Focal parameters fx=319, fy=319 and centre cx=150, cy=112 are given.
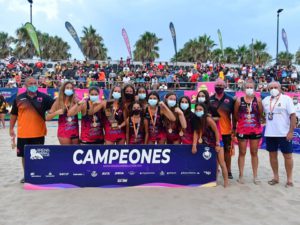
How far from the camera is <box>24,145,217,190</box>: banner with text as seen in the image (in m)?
5.00

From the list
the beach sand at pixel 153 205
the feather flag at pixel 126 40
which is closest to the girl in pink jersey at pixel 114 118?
the beach sand at pixel 153 205

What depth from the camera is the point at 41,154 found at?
196 inches

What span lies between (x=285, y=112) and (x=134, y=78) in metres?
15.0

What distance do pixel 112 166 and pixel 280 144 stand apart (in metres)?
2.89

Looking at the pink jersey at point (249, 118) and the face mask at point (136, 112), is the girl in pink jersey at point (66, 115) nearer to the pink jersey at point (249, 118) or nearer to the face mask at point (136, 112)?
the face mask at point (136, 112)

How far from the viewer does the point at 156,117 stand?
206 inches

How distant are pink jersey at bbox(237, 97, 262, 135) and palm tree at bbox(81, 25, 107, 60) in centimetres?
4158

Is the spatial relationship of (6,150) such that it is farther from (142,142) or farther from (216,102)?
(216,102)

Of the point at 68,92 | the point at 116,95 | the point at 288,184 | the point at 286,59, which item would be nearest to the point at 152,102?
the point at 116,95

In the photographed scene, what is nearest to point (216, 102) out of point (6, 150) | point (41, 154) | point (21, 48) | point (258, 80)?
point (41, 154)

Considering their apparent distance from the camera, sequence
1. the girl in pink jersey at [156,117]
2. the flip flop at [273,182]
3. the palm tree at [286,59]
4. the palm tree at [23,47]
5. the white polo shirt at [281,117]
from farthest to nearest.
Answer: the palm tree at [23,47]
the palm tree at [286,59]
the flip flop at [273,182]
the white polo shirt at [281,117]
the girl in pink jersey at [156,117]

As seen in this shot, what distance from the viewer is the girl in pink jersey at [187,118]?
5.27 m

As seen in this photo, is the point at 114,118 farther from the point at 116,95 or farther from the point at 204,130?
the point at 204,130

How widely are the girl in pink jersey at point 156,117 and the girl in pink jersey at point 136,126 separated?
93mm
